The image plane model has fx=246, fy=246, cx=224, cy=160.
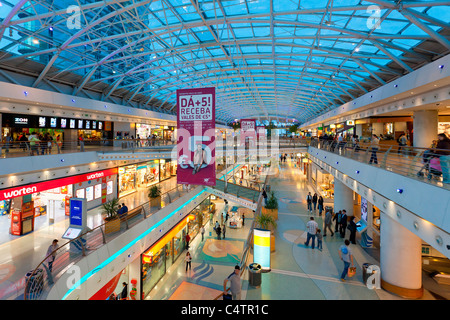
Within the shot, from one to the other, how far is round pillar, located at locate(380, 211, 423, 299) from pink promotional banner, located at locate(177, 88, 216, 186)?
22.3 feet

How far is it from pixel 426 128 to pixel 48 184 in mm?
23849

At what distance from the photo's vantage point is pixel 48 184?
1580 centimetres

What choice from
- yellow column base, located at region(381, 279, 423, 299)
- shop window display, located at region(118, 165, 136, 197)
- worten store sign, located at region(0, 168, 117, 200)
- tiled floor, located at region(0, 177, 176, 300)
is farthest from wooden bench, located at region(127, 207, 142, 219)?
shop window display, located at region(118, 165, 136, 197)

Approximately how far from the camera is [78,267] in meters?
8.39

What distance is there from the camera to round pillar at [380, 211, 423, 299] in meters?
8.50

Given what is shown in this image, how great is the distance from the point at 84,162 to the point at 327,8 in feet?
62.3

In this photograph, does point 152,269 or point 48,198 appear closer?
point 152,269

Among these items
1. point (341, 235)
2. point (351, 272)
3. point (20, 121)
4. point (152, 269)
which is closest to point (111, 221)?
point (152, 269)

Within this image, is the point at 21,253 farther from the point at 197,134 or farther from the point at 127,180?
the point at 127,180

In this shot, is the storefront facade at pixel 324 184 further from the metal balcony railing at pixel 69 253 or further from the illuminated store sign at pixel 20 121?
the illuminated store sign at pixel 20 121

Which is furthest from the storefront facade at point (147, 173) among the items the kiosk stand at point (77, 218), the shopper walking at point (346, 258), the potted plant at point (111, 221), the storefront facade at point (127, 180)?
the shopper walking at point (346, 258)

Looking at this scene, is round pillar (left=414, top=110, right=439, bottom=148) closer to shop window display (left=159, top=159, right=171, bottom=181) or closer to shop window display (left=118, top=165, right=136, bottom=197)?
shop window display (left=118, top=165, right=136, bottom=197)
